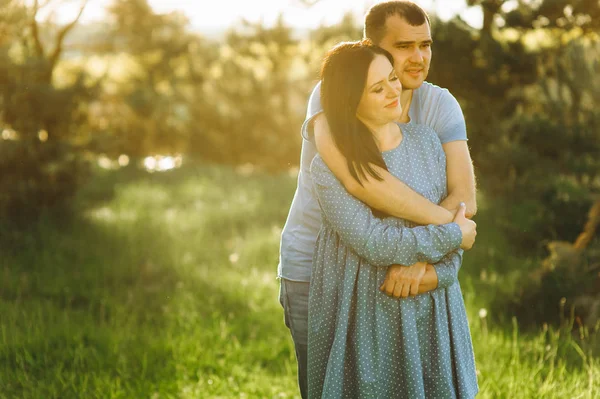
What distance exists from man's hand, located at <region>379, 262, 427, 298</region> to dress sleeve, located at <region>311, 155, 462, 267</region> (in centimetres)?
3

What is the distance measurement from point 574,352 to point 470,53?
17.8ft

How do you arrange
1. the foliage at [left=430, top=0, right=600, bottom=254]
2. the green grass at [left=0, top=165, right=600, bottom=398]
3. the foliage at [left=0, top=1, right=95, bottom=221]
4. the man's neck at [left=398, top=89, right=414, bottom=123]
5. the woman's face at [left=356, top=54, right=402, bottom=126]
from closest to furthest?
the woman's face at [left=356, top=54, right=402, bottom=126], the man's neck at [left=398, top=89, right=414, bottom=123], the green grass at [left=0, top=165, right=600, bottom=398], the foliage at [left=430, top=0, right=600, bottom=254], the foliage at [left=0, top=1, right=95, bottom=221]

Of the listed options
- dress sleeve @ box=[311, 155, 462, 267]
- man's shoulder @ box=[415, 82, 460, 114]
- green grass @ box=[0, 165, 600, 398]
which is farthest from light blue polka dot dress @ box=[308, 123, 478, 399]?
green grass @ box=[0, 165, 600, 398]

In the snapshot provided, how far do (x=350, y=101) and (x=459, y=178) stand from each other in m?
0.51

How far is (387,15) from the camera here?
2.47m

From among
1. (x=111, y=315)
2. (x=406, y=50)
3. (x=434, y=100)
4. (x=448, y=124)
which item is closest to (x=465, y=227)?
(x=448, y=124)

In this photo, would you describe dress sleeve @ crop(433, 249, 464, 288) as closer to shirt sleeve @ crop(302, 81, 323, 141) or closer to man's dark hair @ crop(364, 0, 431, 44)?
shirt sleeve @ crop(302, 81, 323, 141)

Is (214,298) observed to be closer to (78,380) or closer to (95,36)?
(78,380)

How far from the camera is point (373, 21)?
8.20 feet

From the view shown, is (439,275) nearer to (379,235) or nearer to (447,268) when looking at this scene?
(447,268)

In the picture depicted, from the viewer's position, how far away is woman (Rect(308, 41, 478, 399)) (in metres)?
2.25

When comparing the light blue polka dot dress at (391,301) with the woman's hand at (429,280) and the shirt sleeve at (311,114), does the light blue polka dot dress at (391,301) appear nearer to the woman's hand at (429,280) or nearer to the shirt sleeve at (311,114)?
the woman's hand at (429,280)

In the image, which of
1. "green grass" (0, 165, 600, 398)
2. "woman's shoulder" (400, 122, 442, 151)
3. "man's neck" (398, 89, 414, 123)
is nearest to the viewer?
"woman's shoulder" (400, 122, 442, 151)

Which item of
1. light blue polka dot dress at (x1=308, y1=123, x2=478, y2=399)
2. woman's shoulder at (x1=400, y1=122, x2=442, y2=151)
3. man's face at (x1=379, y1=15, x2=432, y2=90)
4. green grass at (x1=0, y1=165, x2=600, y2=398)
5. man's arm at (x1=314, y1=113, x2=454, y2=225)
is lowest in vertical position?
green grass at (x1=0, y1=165, x2=600, y2=398)
